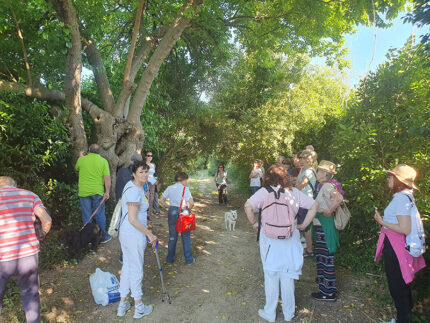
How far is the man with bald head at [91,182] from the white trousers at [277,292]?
3725mm

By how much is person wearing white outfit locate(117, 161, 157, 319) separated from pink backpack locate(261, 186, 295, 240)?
4.89 feet

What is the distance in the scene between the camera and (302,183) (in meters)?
4.49

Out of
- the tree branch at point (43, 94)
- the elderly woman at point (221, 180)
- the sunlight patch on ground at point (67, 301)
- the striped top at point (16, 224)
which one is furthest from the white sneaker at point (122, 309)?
the elderly woman at point (221, 180)

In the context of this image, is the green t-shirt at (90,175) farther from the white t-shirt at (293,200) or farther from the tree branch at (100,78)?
the white t-shirt at (293,200)

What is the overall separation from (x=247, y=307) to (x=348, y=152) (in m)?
3.13

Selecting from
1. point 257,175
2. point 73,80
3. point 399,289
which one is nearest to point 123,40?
point 73,80

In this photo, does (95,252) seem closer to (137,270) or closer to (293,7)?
(137,270)

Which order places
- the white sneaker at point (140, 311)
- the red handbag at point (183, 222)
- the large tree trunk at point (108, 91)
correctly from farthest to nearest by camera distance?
the large tree trunk at point (108, 91) → the red handbag at point (183, 222) → the white sneaker at point (140, 311)

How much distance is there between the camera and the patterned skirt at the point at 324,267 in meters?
3.64

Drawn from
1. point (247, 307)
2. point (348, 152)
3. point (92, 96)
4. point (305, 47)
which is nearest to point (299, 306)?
point (247, 307)

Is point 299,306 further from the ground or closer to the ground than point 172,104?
closer to the ground

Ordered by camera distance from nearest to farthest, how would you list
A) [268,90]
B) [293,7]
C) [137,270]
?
[137,270] < [293,7] < [268,90]

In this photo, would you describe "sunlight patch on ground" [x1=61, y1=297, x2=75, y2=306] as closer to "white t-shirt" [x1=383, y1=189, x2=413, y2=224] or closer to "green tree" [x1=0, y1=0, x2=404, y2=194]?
"green tree" [x1=0, y1=0, x2=404, y2=194]

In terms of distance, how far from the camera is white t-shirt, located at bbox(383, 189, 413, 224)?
2664 millimetres
